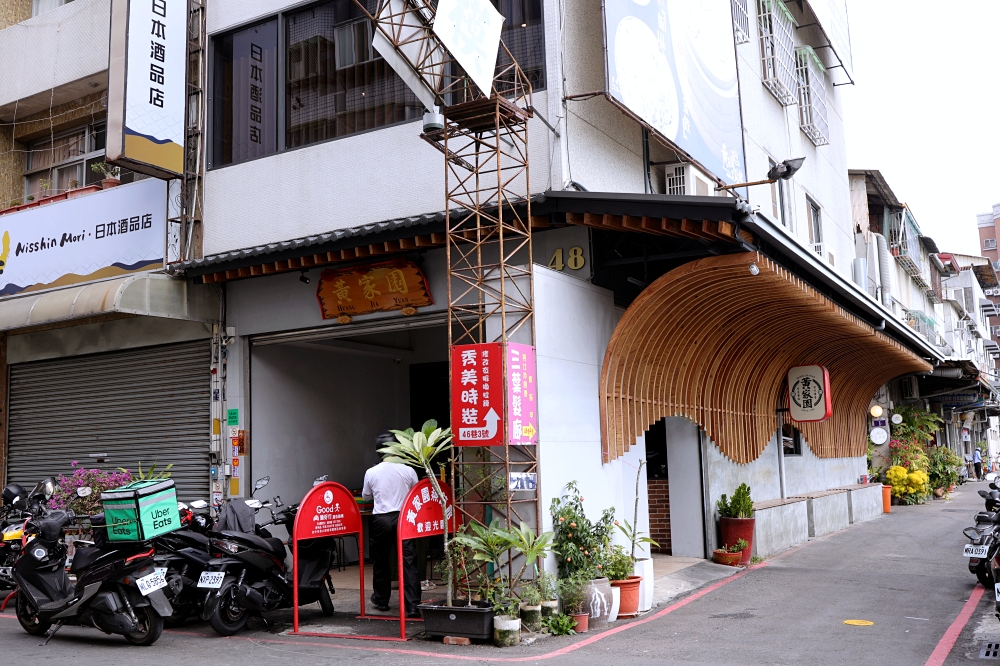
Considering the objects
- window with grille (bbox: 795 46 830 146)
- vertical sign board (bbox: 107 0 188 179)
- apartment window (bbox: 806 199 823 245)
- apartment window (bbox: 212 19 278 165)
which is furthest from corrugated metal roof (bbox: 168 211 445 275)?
window with grille (bbox: 795 46 830 146)

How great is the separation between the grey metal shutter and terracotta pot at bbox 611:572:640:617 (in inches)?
248

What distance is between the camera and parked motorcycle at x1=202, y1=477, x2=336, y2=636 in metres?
8.25

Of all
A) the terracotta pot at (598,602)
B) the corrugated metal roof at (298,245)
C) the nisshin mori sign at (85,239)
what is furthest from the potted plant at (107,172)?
the terracotta pot at (598,602)

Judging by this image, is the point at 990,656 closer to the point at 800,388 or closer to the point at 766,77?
the point at 800,388

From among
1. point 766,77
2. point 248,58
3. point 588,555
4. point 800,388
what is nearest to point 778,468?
point 800,388

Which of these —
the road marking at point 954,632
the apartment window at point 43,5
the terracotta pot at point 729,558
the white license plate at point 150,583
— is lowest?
the road marking at point 954,632

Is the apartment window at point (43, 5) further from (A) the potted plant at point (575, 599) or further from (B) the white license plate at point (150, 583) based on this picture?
(A) the potted plant at point (575, 599)

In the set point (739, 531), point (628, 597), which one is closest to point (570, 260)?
point (628, 597)

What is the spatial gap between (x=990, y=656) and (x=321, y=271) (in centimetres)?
845

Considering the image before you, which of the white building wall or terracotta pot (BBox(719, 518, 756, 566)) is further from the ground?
the white building wall

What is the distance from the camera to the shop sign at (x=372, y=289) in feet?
35.1

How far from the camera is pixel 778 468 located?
15.7 m

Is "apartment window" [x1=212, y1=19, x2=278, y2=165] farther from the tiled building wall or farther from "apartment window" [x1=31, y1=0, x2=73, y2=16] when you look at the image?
the tiled building wall

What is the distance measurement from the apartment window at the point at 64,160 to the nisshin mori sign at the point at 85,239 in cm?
101
